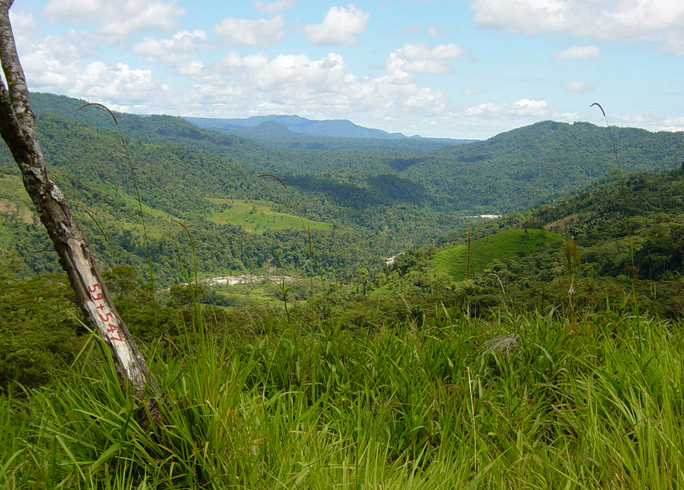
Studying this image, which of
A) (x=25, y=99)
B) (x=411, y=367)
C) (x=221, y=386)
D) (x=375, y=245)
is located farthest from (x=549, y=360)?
(x=375, y=245)

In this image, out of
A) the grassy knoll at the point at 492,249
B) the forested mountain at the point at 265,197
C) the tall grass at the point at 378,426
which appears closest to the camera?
the tall grass at the point at 378,426

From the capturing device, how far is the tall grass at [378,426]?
159 centimetres

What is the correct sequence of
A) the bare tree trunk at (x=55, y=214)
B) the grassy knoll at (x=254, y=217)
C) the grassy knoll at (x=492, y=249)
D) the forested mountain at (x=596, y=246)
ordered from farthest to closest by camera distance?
1. the grassy knoll at (x=254, y=217)
2. the grassy knoll at (x=492, y=249)
3. the forested mountain at (x=596, y=246)
4. the bare tree trunk at (x=55, y=214)

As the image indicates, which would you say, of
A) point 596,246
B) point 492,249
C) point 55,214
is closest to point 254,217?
point 492,249

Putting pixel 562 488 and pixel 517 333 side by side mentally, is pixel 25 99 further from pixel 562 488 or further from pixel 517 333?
pixel 517 333

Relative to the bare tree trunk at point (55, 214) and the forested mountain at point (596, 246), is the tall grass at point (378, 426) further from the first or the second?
the forested mountain at point (596, 246)

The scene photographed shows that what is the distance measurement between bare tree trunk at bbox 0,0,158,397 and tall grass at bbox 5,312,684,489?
96 mm

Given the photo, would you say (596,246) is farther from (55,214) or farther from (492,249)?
(55,214)

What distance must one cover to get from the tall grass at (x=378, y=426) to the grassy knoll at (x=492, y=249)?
4513 centimetres

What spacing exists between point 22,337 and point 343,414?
29.7 feet

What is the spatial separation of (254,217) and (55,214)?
406ft

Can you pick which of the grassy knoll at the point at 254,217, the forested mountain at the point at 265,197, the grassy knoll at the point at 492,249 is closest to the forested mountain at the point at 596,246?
the grassy knoll at the point at 492,249

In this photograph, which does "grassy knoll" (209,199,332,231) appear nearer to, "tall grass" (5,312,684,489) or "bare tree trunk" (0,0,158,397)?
"tall grass" (5,312,684,489)

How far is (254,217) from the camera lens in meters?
124
